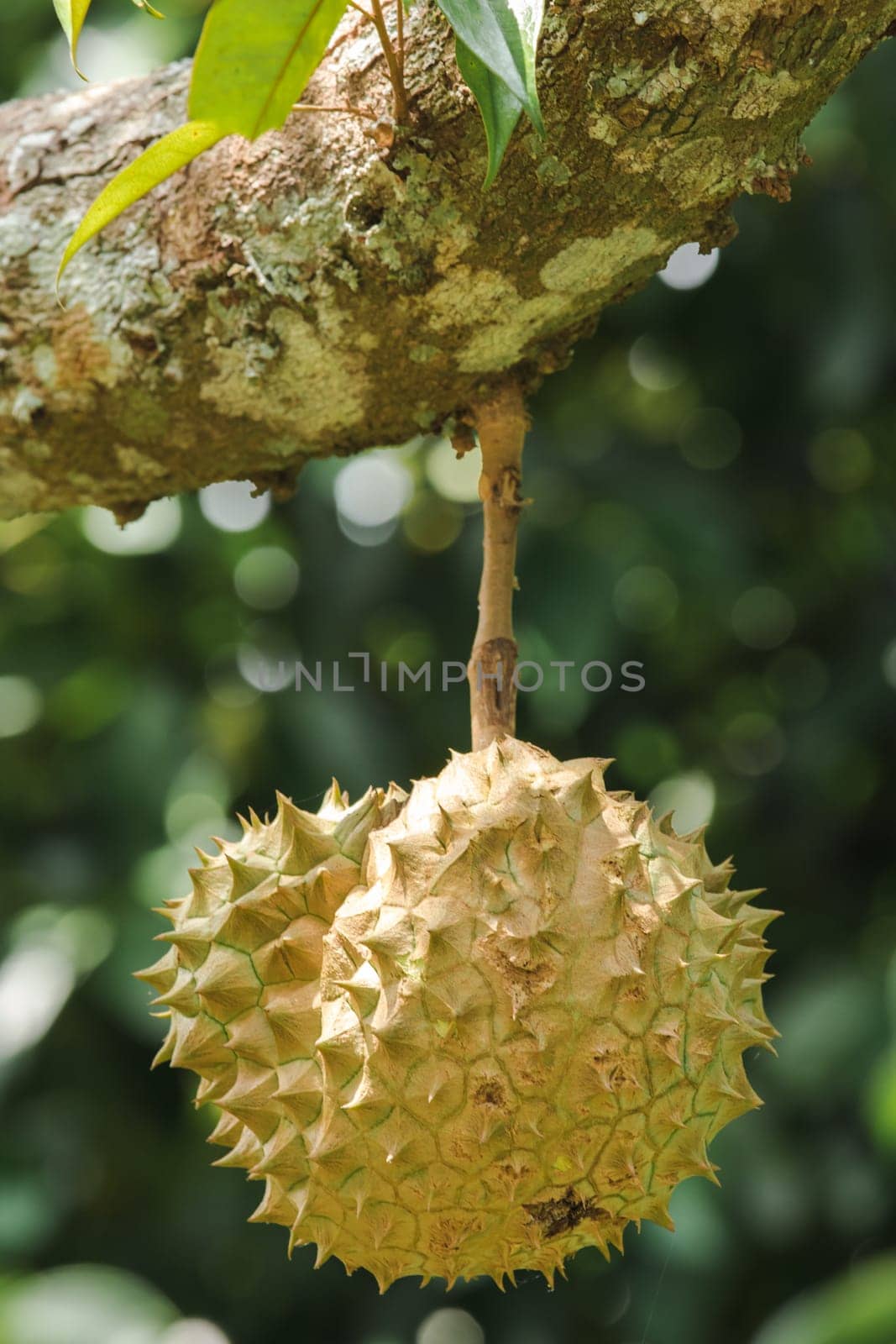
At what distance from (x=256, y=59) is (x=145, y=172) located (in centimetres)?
28

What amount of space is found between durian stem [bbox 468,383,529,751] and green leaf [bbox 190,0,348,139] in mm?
625

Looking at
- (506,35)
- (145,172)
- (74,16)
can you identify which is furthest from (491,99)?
(74,16)

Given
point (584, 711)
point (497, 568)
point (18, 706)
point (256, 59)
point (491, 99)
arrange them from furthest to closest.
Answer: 1. point (18, 706)
2. point (584, 711)
3. point (497, 568)
4. point (491, 99)
5. point (256, 59)

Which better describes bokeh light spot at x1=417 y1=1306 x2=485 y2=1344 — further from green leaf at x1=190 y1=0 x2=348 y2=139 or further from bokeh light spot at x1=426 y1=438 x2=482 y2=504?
green leaf at x1=190 y1=0 x2=348 y2=139

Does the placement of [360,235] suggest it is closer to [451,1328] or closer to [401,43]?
[401,43]

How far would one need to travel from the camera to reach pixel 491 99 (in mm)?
1171

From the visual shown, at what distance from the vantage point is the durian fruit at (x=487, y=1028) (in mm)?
1281

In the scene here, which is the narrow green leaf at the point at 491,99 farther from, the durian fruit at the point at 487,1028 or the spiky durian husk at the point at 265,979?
the spiky durian husk at the point at 265,979

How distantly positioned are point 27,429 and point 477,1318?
114 inches

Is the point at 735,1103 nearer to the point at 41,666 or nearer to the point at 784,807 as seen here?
the point at 784,807

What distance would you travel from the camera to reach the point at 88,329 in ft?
5.78

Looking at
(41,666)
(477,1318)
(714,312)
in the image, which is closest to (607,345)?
(714,312)

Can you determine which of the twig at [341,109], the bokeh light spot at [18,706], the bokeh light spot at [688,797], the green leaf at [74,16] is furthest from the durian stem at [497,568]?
the bokeh light spot at [18,706]

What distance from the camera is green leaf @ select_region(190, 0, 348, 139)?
98 centimetres
